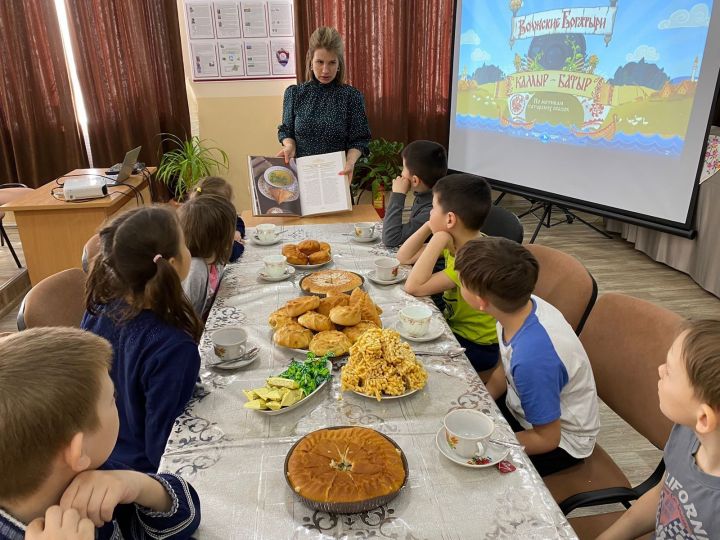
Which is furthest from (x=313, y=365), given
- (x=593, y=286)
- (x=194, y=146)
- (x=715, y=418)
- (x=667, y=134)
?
(x=194, y=146)

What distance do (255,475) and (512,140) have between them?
3.37 meters

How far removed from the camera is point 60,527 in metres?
0.70

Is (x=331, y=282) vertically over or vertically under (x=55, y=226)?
over

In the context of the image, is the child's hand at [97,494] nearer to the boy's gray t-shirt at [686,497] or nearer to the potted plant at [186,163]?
the boy's gray t-shirt at [686,497]

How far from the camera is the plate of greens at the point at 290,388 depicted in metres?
1.14

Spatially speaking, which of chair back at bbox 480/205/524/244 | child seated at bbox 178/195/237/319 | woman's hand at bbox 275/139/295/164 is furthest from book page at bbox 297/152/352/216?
child seated at bbox 178/195/237/319

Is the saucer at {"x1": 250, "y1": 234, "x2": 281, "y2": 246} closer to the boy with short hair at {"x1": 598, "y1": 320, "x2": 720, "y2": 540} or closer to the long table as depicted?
the long table

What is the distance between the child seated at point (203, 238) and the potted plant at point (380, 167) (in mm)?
2875

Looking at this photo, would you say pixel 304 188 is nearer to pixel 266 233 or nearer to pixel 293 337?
pixel 266 233

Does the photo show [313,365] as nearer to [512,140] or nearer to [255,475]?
[255,475]

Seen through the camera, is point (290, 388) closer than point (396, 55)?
Yes

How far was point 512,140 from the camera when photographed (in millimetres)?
3789

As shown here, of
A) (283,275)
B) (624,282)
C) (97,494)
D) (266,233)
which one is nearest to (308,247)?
(283,275)

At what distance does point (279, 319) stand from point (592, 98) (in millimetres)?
2695
